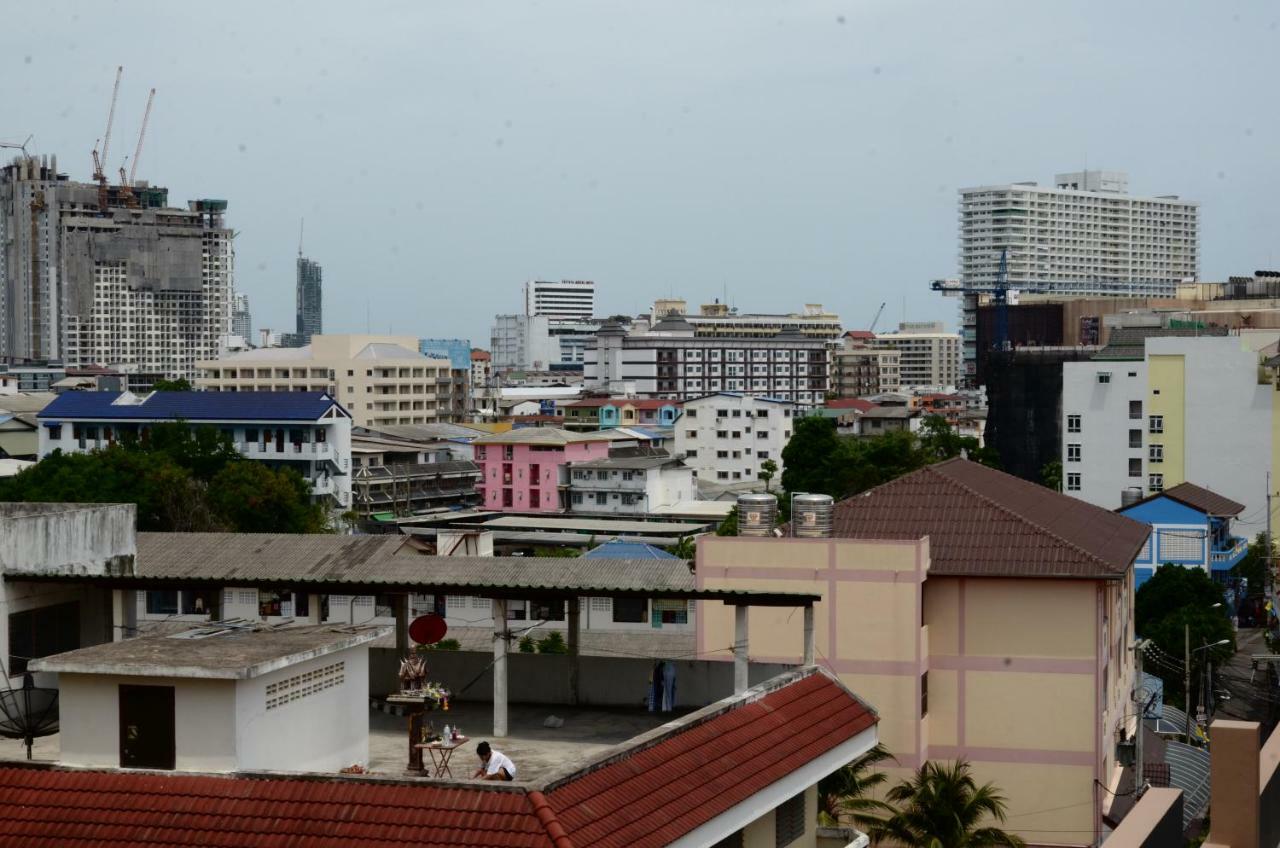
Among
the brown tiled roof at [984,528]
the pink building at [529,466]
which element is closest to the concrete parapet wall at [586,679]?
Result: the brown tiled roof at [984,528]

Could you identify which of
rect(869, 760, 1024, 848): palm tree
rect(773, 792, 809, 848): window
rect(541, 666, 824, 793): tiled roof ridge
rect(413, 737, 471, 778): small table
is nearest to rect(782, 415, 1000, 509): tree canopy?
rect(869, 760, 1024, 848): palm tree

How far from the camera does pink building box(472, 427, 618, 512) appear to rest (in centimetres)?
7094

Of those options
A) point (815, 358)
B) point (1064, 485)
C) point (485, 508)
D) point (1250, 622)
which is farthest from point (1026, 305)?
point (1250, 622)

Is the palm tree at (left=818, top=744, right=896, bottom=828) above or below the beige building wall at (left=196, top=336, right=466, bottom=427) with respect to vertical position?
below

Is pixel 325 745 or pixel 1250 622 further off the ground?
pixel 325 745

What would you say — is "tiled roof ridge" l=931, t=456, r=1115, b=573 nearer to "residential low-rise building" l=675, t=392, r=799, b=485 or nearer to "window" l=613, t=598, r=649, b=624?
"window" l=613, t=598, r=649, b=624

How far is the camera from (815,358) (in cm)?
13000

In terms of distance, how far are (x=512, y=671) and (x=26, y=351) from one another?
166 metres

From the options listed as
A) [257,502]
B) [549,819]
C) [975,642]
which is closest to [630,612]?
[975,642]

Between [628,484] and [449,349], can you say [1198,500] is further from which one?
[449,349]

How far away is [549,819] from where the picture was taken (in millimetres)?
7512

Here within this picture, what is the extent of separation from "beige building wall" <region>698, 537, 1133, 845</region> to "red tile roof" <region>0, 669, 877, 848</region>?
288 inches

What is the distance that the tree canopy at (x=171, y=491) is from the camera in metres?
47.7

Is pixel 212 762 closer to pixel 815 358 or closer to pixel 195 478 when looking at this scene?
pixel 195 478
